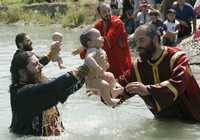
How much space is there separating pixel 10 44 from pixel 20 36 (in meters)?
12.2

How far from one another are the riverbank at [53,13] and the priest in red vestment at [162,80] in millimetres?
19211

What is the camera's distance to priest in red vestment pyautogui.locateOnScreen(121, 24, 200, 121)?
23.5 ft

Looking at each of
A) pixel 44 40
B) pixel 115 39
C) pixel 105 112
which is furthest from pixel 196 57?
pixel 44 40

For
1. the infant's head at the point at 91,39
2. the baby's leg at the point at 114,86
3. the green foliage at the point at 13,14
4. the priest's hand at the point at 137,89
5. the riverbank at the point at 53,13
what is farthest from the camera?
the green foliage at the point at 13,14

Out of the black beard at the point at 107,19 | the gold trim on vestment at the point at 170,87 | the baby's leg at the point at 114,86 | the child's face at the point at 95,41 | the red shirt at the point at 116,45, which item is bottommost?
the red shirt at the point at 116,45

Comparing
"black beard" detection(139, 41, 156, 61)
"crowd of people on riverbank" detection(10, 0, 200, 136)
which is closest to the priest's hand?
"crowd of people on riverbank" detection(10, 0, 200, 136)

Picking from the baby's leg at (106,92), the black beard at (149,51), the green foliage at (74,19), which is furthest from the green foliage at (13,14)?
the black beard at (149,51)

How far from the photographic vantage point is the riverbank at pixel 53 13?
27.5m

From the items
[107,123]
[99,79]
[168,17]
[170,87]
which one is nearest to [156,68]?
[170,87]

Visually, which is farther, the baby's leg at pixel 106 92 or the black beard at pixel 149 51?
the baby's leg at pixel 106 92

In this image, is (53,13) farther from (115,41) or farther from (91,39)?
(91,39)

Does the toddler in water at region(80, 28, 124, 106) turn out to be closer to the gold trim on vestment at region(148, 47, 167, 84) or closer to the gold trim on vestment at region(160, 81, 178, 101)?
the gold trim on vestment at region(148, 47, 167, 84)

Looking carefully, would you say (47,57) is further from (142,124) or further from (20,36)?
(142,124)

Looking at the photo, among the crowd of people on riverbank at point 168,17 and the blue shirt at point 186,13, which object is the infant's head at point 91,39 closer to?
the crowd of people on riverbank at point 168,17
